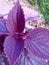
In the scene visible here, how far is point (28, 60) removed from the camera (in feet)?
1.92

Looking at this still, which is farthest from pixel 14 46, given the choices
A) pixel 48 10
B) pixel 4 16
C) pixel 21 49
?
pixel 48 10

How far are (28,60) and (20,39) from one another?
6 cm

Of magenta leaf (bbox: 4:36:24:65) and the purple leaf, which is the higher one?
the purple leaf

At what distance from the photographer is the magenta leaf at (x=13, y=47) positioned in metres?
0.55

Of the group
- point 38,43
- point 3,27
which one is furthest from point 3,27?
point 38,43

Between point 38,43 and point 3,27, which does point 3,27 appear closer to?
point 3,27

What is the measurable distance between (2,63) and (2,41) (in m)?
0.06

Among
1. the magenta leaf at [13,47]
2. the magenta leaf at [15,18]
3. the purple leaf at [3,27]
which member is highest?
the magenta leaf at [15,18]

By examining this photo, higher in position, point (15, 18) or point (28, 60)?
point (15, 18)

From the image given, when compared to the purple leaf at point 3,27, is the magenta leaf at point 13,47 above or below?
below

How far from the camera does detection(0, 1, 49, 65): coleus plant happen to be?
21.9 inches

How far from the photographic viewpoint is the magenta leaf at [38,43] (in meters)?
0.56

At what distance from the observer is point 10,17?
1.92ft

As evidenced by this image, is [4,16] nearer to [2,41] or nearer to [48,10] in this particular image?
[2,41]
